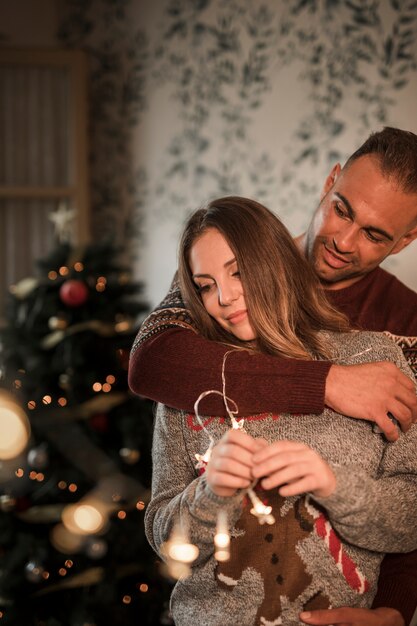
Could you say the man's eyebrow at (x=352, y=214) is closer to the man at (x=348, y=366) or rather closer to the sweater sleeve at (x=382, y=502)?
the man at (x=348, y=366)

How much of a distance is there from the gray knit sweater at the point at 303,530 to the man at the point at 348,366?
4 centimetres

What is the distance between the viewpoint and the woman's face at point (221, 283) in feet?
4.01

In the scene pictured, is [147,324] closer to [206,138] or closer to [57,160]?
[206,138]

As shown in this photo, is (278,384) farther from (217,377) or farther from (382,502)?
(382,502)

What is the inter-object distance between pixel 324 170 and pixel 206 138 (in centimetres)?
64

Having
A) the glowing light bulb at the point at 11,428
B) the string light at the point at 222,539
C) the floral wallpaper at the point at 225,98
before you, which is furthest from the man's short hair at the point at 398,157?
the glowing light bulb at the point at 11,428

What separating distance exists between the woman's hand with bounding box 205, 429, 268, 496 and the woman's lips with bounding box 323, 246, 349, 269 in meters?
0.61

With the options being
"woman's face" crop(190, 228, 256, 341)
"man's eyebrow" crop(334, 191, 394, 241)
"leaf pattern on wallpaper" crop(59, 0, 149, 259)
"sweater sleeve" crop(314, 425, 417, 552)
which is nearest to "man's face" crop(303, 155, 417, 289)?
"man's eyebrow" crop(334, 191, 394, 241)

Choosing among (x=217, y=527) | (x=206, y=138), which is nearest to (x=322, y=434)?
(x=217, y=527)

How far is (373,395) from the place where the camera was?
1136 millimetres

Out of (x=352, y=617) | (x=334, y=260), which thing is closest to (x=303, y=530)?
(x=352, y=617)

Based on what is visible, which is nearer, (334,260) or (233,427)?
(233,427)

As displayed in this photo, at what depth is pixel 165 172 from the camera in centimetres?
318

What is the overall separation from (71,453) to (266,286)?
110 cm
